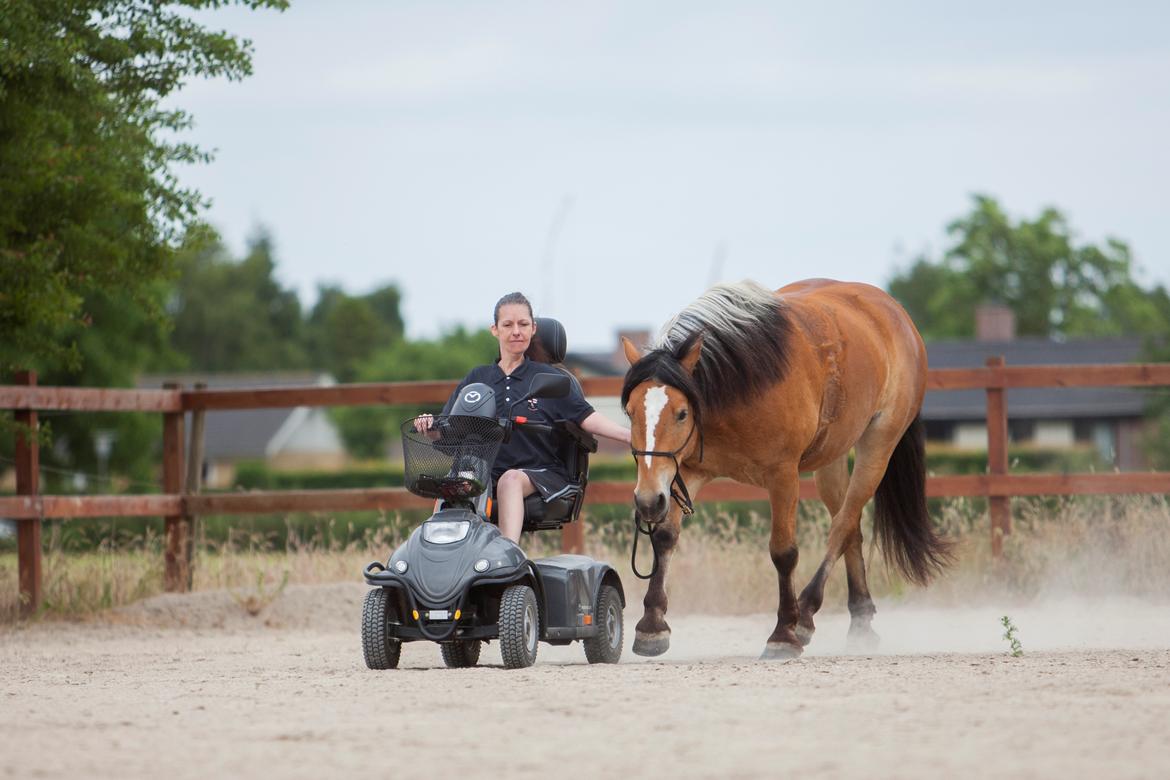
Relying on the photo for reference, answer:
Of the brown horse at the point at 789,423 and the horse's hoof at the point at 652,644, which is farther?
the horse's hoof at the point at 652,644

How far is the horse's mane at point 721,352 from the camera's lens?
609cm

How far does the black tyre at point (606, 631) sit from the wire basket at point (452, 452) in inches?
30.3

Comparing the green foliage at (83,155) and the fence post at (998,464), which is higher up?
the green foliage at (83,155)

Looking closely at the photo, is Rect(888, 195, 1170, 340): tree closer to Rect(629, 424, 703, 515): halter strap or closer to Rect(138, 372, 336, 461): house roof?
Rect(138, 372, 336, 461): house roof

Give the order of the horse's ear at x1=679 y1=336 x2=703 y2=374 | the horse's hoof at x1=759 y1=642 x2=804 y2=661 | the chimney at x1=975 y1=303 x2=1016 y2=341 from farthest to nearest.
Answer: the chimney at x1=975 y1=303 x2=1016 y2=341 → the horse's hoof at x1=759 y1=642 x2=804 y2=661 → the horse's ear at x1=679 y1=336 x2=703 y2=374

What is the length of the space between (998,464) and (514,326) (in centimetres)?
437

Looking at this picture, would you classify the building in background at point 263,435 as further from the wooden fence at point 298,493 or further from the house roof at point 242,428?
the wooden fence at point 298,493

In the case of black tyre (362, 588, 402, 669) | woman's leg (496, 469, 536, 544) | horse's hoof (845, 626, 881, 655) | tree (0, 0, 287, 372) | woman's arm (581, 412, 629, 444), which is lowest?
horse's hoof (845, 626, 881, 655)

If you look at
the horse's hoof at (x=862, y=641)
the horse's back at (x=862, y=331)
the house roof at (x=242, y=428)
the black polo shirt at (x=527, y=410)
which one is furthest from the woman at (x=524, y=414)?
the house roof at (x=242, y=428)

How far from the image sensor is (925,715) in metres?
4.01

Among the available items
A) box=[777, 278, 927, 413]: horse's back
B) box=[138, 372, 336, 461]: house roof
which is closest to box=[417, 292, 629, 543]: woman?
box=[777, 278, 927, 413]: horse's back

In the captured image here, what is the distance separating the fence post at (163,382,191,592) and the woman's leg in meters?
4.45

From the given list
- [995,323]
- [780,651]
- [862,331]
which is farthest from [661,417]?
[995,323]

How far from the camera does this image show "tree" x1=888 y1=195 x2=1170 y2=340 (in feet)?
187
